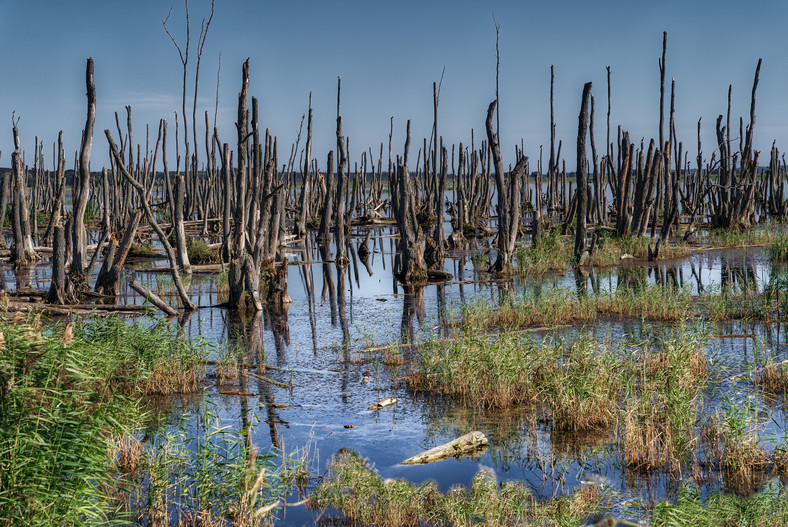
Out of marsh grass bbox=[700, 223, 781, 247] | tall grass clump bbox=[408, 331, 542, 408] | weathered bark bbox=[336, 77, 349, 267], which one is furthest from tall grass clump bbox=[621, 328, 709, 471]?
marsh grass bbox=[700, 223, 781, 247]

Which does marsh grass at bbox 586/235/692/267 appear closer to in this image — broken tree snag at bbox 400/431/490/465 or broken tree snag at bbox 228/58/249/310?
broken tree snag at bbox 228/58/249/310

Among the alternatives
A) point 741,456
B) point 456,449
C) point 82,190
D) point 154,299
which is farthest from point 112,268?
point 741,456

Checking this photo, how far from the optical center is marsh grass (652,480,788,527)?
15.0 feet

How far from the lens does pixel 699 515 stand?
460 cm

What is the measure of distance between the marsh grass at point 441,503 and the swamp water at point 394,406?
0.53ft

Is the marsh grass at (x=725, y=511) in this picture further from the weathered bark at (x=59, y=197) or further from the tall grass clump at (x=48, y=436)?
the weathered bark at (x=59, y=197)

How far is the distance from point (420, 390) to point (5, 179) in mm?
15365

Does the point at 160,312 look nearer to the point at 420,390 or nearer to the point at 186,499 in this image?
the point at 420,390

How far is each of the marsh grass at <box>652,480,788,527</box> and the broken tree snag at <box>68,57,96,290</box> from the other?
10.7 metres

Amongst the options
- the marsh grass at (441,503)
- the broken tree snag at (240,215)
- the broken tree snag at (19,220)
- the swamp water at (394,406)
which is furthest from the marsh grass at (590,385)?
the broken tree snag at (19,220)

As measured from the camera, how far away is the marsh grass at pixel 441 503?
16.2 feet

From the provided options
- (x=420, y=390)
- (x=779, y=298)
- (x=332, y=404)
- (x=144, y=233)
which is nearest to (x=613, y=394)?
(x=420, y=390)

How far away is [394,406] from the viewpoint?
7.53 metres

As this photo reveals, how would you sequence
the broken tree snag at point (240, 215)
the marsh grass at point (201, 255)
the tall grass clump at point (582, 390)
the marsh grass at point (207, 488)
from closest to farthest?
the marsh grass at point (207, 488) → the tall grass clump at point (582, 390) → the broken tree snag at point (240, 215) → the marsh grass at point (201, 255)
